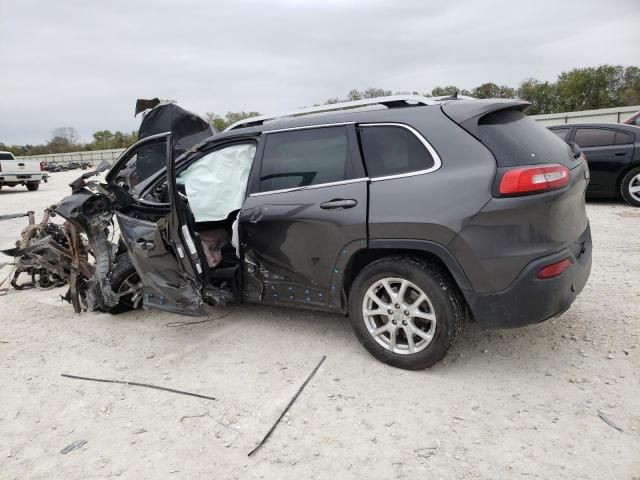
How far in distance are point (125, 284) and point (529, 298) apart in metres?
3.53

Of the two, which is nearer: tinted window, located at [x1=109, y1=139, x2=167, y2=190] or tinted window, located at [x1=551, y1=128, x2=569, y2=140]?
tinted window, located at [x1=109, y1=139, x2=167, y2=190]

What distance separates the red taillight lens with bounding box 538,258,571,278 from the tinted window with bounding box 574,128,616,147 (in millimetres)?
6965

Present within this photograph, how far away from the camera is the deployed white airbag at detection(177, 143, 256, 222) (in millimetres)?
4082

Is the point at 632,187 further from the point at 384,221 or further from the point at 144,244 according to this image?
the point at 144,244

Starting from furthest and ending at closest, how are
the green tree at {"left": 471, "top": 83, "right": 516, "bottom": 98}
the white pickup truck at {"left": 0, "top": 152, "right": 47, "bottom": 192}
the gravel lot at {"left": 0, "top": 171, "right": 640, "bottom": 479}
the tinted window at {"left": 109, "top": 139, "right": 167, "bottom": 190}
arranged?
the green tree at {"left": 471, "top": 83, "right": 516, "bottom": 98} < the white pickup truck at {"left": 0, "top": 152, "right": 47, "bottom": 192} < the tinted window at {"left": 109, "top": 139, "right": 167, "bottom": 190} < the gravel lot at {"left": 0, "top": 171, "right": 640, "bottom": 479}

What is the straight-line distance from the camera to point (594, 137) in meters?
8.64

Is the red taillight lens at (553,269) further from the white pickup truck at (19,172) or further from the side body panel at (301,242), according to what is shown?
the white pickup truck at (19,172)

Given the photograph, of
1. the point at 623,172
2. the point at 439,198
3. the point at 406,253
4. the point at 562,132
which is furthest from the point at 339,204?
the point at 562,132

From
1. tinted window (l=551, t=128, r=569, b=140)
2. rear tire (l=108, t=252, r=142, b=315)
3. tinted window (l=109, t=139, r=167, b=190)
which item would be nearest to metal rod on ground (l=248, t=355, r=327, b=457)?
rear tire (l=108, t=252, r=142, b=315)

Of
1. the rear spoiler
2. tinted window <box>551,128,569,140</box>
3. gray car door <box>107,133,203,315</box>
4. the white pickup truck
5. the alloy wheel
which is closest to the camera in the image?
the rear spoiler

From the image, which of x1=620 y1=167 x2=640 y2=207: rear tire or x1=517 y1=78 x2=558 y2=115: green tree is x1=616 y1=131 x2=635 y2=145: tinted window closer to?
x1=620 y1=167 x2=640 y2=207: rear tire

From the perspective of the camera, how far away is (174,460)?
8.16ft

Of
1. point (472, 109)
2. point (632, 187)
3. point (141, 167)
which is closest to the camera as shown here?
point (472, 109)

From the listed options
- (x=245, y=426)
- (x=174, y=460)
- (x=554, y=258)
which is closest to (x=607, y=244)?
(x=554, y=258)
